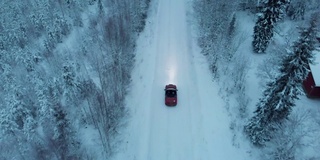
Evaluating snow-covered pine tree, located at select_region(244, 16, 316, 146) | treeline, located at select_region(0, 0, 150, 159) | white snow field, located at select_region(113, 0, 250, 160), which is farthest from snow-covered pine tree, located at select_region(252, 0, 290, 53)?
treeline, located at select_region(0, 0, 150, 159)

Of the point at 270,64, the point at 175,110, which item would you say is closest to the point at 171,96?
the point at 175,110

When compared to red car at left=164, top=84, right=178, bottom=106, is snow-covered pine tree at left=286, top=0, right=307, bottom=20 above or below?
above

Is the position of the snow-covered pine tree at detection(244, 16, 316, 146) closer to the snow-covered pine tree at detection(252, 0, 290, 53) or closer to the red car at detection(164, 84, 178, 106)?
the red car at detection(164, 84, 178, 106)

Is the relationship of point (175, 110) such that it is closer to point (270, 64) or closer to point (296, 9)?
point (270, 64)

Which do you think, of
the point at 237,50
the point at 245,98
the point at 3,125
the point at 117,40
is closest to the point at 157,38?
the point at 117,40

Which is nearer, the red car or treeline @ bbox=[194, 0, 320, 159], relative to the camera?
treeline @ bbox=[194, 0, 320, 159]

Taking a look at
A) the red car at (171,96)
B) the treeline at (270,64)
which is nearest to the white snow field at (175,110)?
the red car at (171,96)

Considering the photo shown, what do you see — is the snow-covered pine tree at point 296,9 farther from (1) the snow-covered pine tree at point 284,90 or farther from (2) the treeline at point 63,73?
(2) the treeline at point 63,73
